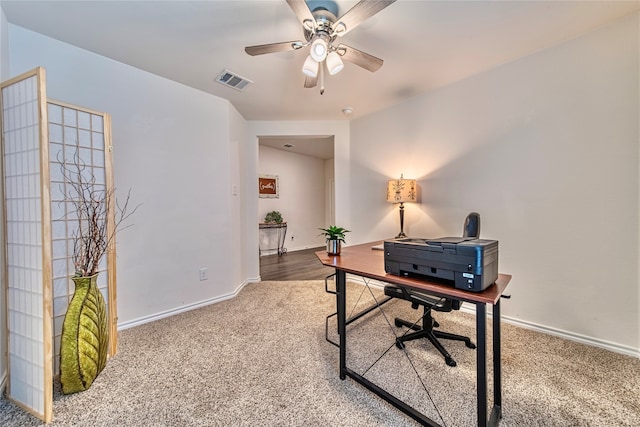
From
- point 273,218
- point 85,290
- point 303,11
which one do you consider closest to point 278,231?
point 273,218

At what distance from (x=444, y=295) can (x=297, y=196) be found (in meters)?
5.30

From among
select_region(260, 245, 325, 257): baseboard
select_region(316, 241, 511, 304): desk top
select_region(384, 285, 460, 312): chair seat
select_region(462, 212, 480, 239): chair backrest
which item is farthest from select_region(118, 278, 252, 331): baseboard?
select_region(462, 212, 480, 239): chair backrest

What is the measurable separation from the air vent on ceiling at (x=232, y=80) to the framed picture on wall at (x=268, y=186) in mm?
2968

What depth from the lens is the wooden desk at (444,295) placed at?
100cm

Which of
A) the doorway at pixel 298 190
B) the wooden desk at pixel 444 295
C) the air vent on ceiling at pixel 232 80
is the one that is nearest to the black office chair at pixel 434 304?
the wooden desk at pixel 444 295

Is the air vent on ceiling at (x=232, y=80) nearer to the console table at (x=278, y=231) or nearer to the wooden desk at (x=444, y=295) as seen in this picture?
the wooden desk at (x=444, y=295)

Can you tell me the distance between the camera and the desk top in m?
1.02

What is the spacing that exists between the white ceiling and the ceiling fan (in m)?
0.14

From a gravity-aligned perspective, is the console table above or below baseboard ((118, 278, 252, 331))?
above

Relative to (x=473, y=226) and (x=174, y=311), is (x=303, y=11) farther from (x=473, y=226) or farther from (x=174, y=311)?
(x=174, y=311)

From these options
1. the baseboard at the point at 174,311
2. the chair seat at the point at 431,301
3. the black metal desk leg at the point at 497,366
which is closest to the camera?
the black metal desk leg at the point at 497,366

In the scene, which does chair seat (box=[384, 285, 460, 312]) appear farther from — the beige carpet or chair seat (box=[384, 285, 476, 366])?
the beige carpet

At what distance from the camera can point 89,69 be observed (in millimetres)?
2037

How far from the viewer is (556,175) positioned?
2018 mm
